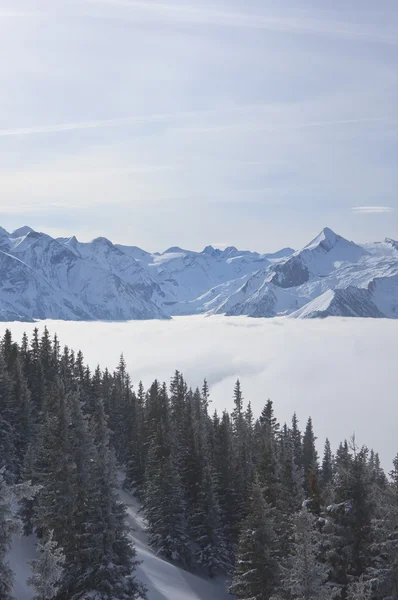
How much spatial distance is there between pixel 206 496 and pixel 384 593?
3036 centimetres

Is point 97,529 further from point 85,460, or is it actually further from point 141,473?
point 141,473

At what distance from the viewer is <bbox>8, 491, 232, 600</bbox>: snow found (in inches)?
1494

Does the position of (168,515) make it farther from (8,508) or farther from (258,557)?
(8,508)

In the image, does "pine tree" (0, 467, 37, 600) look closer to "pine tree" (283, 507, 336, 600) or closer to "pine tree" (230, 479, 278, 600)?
"pine tree" (283, 507, 336, 600)

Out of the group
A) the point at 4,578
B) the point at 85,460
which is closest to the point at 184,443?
the point at 85,460

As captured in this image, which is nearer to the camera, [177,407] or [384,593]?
[384,593]

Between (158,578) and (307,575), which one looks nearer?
(307,575)

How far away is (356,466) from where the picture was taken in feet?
94.0

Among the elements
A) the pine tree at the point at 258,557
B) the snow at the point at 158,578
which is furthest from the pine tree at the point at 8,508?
the pine tree at the point at 258,557

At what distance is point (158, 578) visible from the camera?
143 ft

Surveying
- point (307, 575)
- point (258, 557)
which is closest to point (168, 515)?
point (258, 557)

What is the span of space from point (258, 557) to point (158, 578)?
13340 mm

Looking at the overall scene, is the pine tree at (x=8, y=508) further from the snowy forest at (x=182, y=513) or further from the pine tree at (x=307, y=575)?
the pine tree at (x=307, y=575)

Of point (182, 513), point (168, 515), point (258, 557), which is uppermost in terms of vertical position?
point (258, 557)
